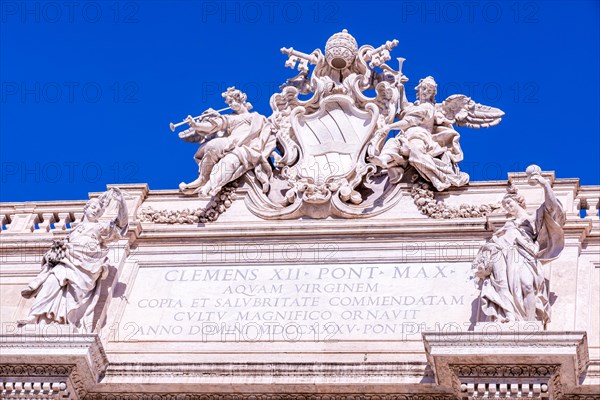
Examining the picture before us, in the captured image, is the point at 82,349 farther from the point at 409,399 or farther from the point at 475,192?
the point at 475,192

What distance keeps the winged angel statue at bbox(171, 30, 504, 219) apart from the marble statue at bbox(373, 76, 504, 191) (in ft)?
0.04

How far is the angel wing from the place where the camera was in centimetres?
2183

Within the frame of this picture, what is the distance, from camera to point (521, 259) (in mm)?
19188

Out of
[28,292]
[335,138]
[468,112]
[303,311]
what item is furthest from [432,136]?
[28,292]

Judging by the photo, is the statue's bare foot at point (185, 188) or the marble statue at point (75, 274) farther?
the statue's bare foot at point (185, 188)

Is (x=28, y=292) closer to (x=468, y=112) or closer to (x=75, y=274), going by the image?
(x=75, y=274)

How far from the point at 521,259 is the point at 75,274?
519 centimetres

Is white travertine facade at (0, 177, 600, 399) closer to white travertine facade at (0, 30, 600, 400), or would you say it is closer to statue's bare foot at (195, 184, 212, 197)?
white travertine facade at (0, 30, 600, 400)

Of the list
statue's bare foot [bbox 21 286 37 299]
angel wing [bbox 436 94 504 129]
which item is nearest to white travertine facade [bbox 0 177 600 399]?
statue's bare foot [bbox 21 286 37 299]

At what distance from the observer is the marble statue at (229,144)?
71.2 feet

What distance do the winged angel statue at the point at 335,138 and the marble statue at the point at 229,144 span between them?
0.04 feet

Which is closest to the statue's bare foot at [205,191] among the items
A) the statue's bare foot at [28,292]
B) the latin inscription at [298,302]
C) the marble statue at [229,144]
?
the marble statue at [229,144]

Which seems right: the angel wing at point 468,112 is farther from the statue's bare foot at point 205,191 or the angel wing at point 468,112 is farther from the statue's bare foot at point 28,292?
the statue's bare foot at point 28,292

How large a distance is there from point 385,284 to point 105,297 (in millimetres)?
3349
